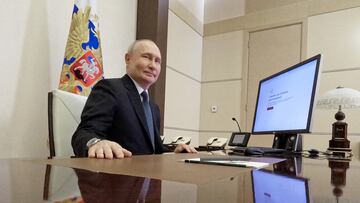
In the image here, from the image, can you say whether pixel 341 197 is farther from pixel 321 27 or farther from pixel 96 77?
pixel 321 27

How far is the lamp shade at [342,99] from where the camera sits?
2262 millimetres

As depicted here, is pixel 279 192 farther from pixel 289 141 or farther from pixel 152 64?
pixel 152 64

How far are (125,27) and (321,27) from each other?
2297mm

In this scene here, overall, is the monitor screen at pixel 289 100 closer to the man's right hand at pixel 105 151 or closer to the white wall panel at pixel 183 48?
the man's right hand at pixel 105 151

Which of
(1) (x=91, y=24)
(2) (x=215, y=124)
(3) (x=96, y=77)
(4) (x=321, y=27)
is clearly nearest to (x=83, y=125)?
(3) (x=96, y=77)

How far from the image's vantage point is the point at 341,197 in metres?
0.38

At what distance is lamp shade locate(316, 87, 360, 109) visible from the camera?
226 centimetres

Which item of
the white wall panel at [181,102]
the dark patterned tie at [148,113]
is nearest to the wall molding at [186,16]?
the white wall panel at [181,102]

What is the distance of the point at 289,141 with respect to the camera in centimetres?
162

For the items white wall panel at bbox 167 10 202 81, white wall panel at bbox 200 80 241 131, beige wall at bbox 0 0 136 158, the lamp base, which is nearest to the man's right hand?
beige wall at bbox 0 0 136 158

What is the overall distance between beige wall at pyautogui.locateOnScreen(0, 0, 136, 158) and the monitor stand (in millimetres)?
1600

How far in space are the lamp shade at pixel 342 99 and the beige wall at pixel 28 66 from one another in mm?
2180

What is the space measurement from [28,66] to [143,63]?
0.87 meters

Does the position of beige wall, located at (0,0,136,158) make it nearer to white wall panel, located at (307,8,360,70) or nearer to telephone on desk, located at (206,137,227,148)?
telephone on desk, located at (206,137,227,148)
